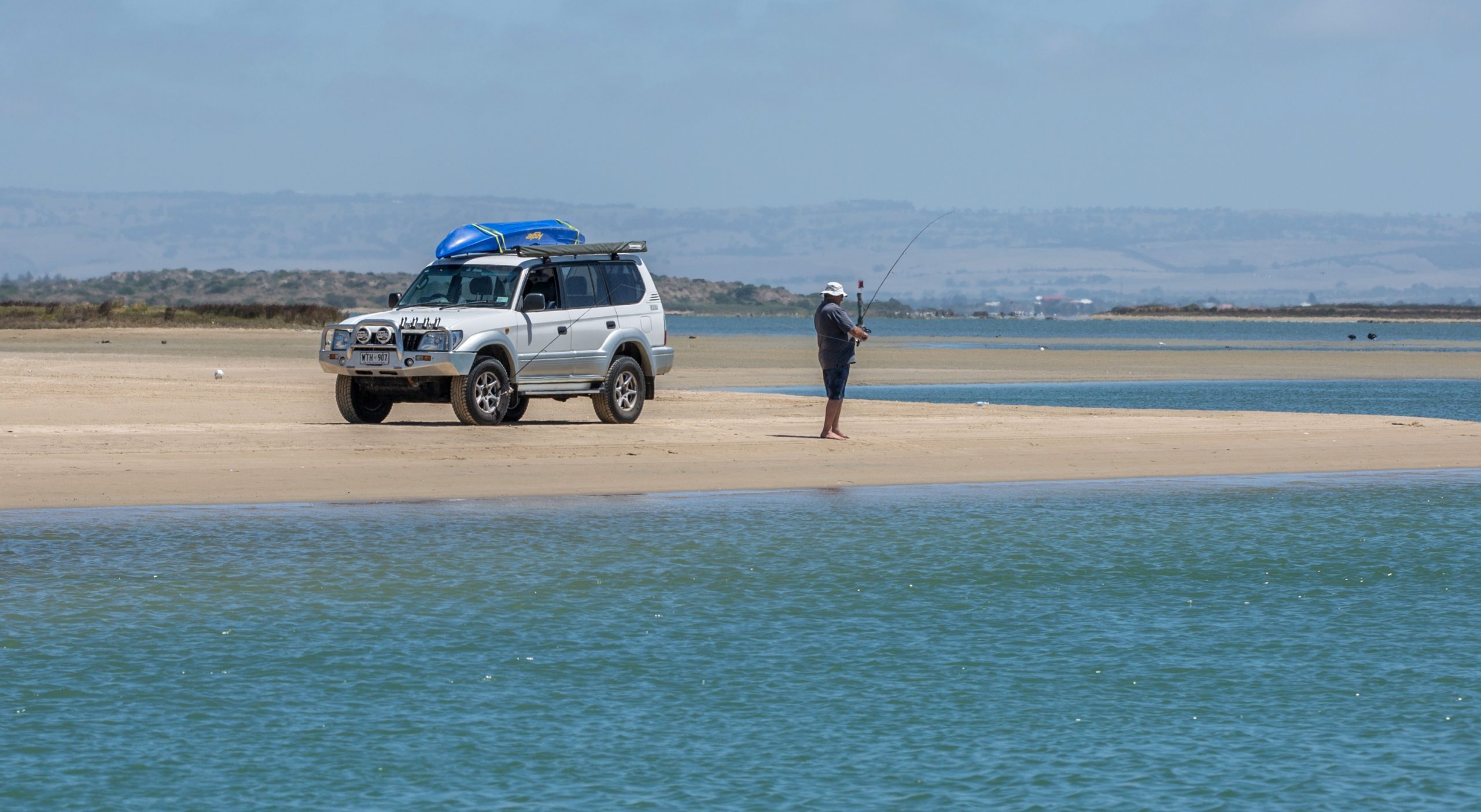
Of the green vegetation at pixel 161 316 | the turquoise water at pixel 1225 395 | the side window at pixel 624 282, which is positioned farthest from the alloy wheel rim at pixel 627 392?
the green vegetation at pixel 161 316

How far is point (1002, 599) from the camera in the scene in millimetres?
12023

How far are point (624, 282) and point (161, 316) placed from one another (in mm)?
60300

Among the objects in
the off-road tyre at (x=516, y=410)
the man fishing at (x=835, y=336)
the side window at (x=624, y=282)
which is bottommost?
the off-road tyre at (x=516, y=410)

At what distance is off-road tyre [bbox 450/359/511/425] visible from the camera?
68.5 feet

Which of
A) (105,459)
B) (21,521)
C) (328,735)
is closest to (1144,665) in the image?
(328,735)

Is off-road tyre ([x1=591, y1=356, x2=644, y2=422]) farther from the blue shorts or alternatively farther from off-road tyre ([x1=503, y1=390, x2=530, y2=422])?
the blue shorts

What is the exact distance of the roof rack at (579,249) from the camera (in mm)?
21453

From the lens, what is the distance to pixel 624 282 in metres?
22.4

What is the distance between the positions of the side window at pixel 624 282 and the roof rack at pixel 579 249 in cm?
17

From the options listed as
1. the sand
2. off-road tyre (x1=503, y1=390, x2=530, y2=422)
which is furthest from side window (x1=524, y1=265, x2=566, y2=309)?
the sand

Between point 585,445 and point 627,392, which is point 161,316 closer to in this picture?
point 627,392

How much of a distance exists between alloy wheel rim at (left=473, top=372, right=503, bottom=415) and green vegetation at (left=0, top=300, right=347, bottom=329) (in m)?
51.9

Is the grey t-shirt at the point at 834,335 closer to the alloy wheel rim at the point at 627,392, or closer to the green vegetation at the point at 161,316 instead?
the alloy wheel rim at the point at 627,392

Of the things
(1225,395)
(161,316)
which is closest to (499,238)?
(1225,395)
